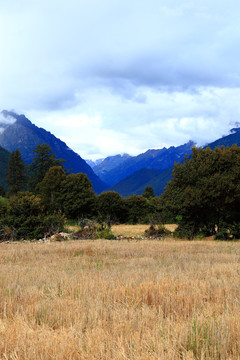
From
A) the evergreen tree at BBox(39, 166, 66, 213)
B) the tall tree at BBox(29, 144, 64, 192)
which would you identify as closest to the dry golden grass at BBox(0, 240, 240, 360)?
the evergreen tree at BBox(39, 166, 66, 213)

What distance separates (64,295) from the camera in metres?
5.61

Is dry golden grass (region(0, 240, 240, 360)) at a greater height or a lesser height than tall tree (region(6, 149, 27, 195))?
lesser

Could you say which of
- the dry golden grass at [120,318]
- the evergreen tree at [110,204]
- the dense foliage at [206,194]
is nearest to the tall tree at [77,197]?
the evergreen tree at [110,204]

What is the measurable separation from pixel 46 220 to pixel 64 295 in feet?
69.3

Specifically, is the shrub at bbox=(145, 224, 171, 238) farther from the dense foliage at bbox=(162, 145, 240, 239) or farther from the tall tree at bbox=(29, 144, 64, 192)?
the tall tree at bbox=(29, 144, 64, 192)

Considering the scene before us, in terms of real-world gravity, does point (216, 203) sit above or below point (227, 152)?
below

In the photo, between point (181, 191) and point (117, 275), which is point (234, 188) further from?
point (117, 275)

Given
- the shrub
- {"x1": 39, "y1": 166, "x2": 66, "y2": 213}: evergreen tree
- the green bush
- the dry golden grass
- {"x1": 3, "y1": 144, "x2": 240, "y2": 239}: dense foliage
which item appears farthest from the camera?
{"x1": 39, "y1": 166, "x2": 66, "y2": 213}: evergreen tree

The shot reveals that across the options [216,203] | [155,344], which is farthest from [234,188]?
[155,344]

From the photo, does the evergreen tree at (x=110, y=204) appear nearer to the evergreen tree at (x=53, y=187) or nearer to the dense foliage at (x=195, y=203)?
the evergreen tree at (x=53, y=187)

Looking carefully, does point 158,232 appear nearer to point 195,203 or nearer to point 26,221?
point 195,203

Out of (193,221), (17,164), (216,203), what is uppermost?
(17,164)

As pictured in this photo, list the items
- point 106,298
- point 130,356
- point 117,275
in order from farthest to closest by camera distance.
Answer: point 117,275 < point 106,298 < point 130,356

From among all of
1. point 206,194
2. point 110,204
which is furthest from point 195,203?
point 110,204
